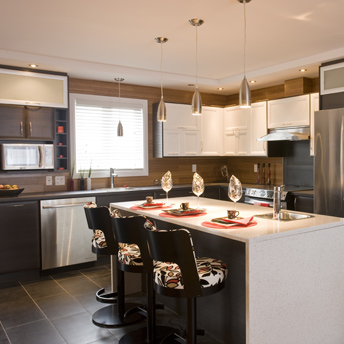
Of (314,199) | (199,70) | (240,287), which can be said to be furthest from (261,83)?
(240,287)

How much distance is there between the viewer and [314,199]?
429cm

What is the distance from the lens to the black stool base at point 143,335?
8.99 feet

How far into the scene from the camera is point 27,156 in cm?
461

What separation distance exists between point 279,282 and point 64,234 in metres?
3.03

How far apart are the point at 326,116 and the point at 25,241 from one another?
3795mm

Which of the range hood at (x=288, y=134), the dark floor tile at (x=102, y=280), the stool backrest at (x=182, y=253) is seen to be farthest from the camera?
the range hood at (x=288, y=134)

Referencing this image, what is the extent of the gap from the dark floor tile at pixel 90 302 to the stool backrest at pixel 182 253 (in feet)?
5.19

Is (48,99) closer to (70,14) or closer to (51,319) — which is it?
(70,14)

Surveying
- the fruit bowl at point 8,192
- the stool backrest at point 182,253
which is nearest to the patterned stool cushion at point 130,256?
the stool backrest at point 182,253

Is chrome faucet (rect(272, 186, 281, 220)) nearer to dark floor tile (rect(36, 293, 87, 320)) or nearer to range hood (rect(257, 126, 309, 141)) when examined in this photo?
dark floor tile (rect(36, 293, 87, 320))

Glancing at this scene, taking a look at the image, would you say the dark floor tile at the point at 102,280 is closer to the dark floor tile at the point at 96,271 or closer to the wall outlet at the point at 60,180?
the dark floor tile at the point at 96,271

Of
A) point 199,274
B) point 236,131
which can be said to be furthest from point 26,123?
point 199,274

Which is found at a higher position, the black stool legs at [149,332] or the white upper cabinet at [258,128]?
the white upper cabinet at [258,128]

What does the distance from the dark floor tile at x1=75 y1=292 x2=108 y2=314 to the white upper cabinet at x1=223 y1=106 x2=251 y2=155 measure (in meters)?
3.36
